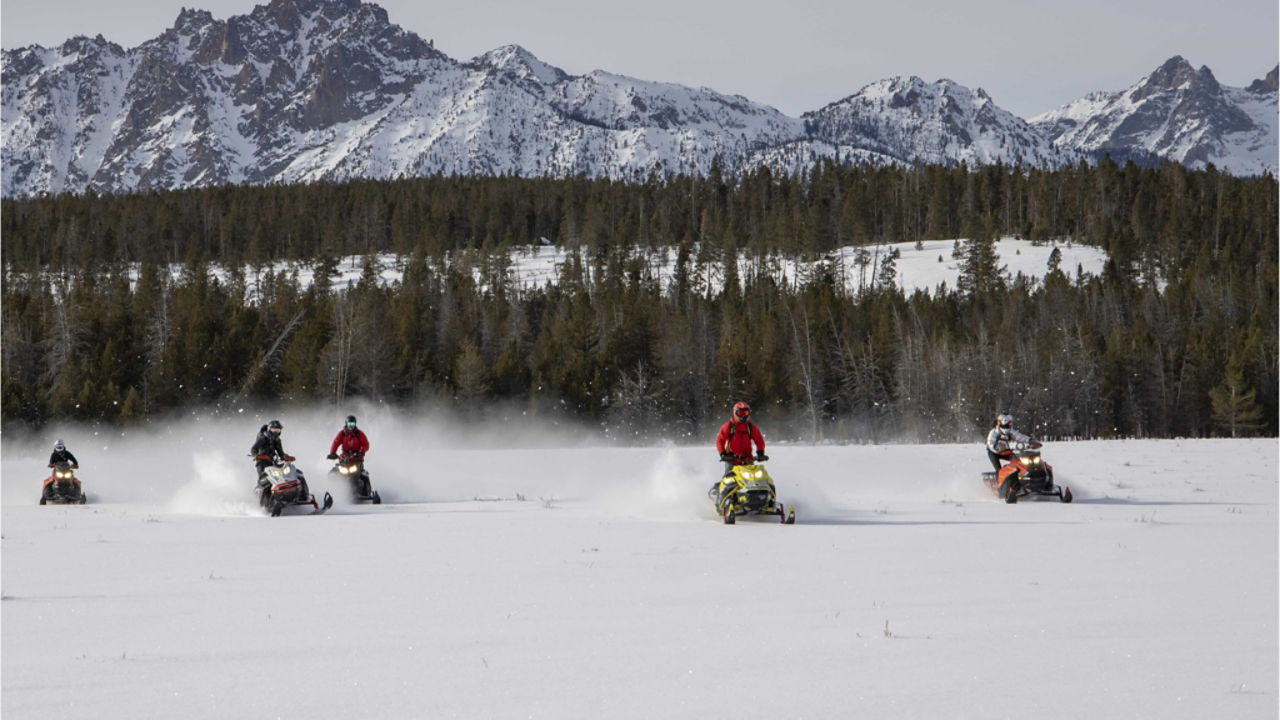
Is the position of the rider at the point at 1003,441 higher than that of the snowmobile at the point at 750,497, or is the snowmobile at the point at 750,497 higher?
the rider at the point at 1003,441

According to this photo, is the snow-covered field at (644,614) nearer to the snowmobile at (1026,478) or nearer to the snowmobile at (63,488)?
the snowmobile at (1026,478)

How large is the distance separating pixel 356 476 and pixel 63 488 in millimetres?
7005

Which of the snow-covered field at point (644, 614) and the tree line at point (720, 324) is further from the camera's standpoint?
the tree line at point (720, 324)

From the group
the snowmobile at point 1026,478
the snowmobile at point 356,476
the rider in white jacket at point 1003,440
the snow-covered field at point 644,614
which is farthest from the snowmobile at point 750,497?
the snowmobile at point 356,476

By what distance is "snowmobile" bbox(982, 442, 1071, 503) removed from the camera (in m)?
18.8

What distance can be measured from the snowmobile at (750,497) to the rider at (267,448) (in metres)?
7.94

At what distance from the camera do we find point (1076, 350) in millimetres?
76438

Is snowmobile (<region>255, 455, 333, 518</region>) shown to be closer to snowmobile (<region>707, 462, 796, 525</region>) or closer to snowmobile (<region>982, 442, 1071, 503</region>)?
snowmobile (<region>707, 462, 796, 525</region>)

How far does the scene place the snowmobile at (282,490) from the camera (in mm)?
17359

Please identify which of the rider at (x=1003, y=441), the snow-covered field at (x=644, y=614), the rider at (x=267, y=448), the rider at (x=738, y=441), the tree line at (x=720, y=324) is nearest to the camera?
the snow-covered field at (x=644, y=614)

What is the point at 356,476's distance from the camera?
2067 cm

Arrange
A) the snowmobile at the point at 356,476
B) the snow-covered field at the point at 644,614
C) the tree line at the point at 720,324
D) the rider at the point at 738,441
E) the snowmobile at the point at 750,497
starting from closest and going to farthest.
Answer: the snow-covered field at the point at 644,614 < the snowmobile at the point at 750,497 < the rider at the point at 738,441 < the snowmobile at the point at 356,476 < the tree line at the point at 720,324

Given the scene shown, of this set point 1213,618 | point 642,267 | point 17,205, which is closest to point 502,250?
point 642,267

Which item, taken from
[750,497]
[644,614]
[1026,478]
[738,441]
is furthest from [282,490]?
[1026,478]
